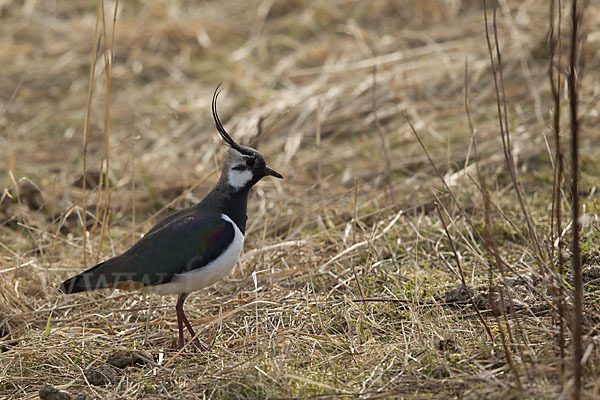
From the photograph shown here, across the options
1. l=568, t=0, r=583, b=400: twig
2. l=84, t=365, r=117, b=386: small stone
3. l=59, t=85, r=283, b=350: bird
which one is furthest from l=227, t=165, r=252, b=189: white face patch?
l=568, t=0, r=583, b=400: twig

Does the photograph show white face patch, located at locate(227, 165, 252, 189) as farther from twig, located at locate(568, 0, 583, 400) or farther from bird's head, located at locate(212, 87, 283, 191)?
twig, located at locate(568, 0, 583, 400)

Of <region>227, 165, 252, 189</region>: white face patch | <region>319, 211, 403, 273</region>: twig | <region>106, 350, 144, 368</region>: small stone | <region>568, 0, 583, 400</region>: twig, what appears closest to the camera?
<region>568, 0, 583, 400</region>: twig

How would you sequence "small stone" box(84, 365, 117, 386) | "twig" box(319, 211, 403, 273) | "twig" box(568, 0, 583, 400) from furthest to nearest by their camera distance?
"twig" box(319, 211, 403, 273) → "small stone" box(84, 365, 117, 386) → "twig" box(568, 0, 583, 400)

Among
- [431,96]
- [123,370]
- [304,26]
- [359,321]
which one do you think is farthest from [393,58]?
[123,370]

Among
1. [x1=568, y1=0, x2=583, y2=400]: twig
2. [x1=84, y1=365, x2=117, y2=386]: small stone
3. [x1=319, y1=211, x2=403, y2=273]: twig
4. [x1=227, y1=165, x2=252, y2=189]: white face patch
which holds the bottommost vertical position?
[x1=84, y1=365, x2=117, y2=386]: small stone

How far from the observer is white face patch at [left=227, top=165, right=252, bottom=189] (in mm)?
4202

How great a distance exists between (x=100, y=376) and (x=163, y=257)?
0.68 metres

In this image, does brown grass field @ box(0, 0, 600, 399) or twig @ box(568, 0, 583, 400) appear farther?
brown grass field @ box(0, 0, 600, 399)

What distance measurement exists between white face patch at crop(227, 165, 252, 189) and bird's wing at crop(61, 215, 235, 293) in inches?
12.2

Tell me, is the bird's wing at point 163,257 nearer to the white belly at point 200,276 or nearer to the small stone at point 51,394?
the white belly at point 200,276

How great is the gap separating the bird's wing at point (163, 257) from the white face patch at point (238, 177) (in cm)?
31

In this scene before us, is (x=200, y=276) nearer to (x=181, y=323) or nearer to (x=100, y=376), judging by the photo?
(x=181, y=323)

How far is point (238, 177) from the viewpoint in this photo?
4215mm

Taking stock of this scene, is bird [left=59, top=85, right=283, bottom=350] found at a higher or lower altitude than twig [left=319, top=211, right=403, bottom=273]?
higher
